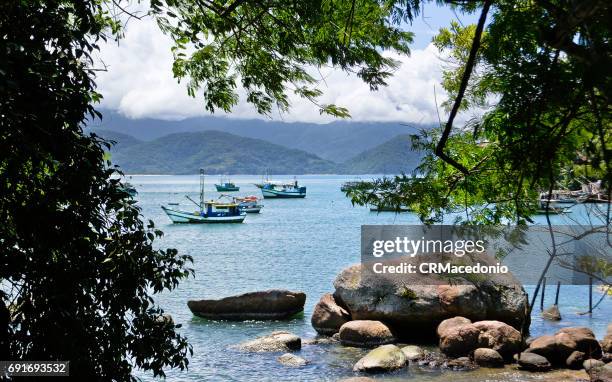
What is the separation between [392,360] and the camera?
13469 millimetres

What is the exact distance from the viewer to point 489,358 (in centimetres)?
1339

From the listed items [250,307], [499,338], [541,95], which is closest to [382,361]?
[499,338]

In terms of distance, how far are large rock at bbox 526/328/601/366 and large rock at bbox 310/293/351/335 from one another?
189 inches

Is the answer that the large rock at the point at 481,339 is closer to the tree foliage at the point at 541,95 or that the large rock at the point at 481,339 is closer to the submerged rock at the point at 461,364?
the submerged rock at the point at 461,364

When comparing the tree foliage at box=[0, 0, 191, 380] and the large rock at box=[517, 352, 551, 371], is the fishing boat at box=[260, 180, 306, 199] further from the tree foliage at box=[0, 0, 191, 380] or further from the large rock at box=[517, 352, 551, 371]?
the tree foliage at box=[0, 0, 191, 380]

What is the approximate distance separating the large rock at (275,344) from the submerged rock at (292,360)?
2.97ft

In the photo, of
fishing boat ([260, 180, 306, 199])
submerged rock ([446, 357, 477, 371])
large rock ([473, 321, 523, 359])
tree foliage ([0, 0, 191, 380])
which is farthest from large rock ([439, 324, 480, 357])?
fishing boat ([260, 180, 306, 199])

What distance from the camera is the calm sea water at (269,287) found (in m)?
13.6

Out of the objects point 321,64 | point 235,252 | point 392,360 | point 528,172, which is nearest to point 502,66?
point 528,172

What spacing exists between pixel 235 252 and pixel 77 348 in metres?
34.7

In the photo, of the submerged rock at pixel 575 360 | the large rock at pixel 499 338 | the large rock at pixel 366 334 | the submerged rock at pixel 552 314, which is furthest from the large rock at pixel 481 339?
the submerged rock at pixel 552 314

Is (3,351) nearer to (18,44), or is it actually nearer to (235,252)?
(18,44)

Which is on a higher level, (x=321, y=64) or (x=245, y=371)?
(x=321, y=64)

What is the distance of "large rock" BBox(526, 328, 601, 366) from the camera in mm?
13664
